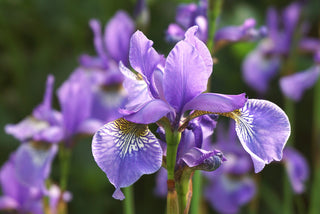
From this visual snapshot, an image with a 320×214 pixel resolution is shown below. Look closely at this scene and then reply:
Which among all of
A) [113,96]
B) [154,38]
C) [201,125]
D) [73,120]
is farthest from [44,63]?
[201,125]

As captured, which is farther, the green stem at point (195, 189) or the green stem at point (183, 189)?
the green stem at point (195, 189)

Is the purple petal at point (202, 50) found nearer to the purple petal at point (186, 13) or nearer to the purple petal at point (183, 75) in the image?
the purple petal at point (183, 75)

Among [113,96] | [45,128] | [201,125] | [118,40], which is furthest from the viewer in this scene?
[113,96]

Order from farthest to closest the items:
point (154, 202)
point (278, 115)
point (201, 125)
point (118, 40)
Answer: point (154, 202), point (118, 40), point (201, 125), point (278, 115)

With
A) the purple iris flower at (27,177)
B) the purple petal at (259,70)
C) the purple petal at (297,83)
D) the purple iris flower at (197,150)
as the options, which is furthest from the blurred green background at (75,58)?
the purple iris flower at (197,150)

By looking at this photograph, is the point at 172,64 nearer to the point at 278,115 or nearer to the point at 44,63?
the point at 278,115

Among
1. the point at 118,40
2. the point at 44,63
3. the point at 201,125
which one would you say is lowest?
the point at 44,63

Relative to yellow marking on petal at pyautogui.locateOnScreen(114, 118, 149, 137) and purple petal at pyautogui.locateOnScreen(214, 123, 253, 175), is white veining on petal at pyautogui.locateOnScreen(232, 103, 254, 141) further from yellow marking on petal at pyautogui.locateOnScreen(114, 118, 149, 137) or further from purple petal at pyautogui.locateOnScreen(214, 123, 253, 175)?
purple petal at pyautogui.locateOnScreen(214, 123, 253, 175)

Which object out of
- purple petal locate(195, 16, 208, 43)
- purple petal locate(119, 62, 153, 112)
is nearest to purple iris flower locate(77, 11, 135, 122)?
purple petal locate(195, 16, 208, 43)
